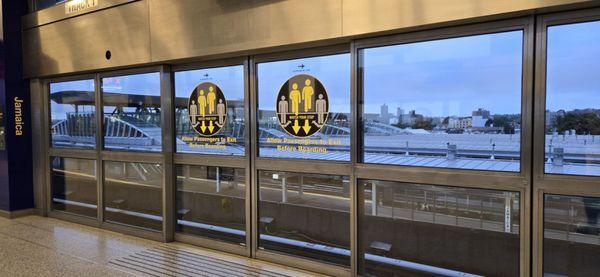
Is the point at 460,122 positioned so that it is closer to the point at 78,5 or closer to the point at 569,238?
the point at 569,238

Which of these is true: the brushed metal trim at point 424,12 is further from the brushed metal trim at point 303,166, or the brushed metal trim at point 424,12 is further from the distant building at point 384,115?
the brushed metal trim at point 303,166

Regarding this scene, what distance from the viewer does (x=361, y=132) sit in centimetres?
321

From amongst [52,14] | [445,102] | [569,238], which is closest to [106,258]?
[52,14]

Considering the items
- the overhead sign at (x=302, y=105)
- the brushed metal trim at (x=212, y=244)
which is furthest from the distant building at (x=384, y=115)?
the brushed metal trim at (x=212, y=244)

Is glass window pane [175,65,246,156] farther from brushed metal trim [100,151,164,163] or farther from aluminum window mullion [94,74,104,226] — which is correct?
aluminum window mullion [94,74,104,226]

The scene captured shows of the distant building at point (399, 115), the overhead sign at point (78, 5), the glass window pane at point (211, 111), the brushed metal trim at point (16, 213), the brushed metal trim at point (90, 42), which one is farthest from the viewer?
the brushed metal trim at point (16, 213)

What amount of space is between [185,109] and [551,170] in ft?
10.7

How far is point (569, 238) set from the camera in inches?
102

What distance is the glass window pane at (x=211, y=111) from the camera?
154 inches

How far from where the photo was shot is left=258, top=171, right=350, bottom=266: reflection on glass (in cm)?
349

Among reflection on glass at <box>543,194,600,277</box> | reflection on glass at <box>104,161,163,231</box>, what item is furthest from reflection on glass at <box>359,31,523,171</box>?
reflection on glass at <box>104,161,163,231</box>

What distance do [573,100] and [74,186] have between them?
5598mm

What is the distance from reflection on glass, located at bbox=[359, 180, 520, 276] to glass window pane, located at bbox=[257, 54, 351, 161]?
0.49 meters

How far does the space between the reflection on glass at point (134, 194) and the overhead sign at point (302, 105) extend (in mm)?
1677
